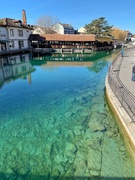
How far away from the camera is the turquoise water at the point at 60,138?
5254mm

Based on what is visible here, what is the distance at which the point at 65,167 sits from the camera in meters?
5.38

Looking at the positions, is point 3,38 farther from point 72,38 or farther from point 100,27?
point 100,27

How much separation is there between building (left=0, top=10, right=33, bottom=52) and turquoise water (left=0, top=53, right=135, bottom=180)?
81.6 feet

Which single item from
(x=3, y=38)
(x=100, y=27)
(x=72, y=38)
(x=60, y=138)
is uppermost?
(x=100, y=27)

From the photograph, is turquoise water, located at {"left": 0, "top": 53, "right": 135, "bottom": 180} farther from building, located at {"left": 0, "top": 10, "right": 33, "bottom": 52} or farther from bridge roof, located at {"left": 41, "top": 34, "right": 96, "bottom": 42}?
bridge roof, located at {"left": 41, "top": 34, "right": 96, "bottom": 42}

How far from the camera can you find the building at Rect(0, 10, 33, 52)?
32.4m

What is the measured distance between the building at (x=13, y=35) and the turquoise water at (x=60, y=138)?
24.9m

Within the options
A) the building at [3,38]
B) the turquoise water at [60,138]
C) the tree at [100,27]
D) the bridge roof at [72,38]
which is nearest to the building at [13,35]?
the building at [3,38]

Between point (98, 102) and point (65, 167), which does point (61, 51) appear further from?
point (65, 167)

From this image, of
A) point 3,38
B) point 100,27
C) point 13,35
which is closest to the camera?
point 3,38

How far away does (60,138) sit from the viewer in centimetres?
700

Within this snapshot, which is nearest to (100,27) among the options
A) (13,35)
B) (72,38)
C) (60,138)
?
(72,38)

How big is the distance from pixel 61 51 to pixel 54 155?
3796 cm

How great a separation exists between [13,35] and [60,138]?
1361 inches
